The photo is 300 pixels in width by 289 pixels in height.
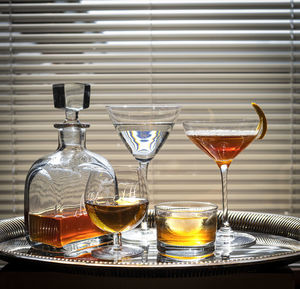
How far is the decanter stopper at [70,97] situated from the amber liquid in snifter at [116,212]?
205 mm

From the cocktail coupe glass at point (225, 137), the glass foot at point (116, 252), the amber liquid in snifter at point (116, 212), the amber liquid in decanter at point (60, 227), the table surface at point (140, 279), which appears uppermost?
the cocktail coupe glass at point (225, 137)

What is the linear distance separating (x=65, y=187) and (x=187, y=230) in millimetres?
242

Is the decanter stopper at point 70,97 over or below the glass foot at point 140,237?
over

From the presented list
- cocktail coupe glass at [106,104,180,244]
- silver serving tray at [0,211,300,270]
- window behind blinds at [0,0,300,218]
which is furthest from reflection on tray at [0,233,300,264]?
window behind blinds at [0,0,300,218]

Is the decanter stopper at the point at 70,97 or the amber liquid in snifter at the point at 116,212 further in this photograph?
the decanter stopper at the point at 70,97

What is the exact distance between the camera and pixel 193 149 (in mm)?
1497

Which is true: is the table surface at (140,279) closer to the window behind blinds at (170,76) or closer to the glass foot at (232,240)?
the glass foot at (232,240)

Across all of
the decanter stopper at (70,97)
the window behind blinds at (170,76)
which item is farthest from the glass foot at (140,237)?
the window behind blinds at (170,76)

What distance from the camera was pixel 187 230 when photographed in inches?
29.2

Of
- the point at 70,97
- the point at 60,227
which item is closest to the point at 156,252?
the point at 60,227

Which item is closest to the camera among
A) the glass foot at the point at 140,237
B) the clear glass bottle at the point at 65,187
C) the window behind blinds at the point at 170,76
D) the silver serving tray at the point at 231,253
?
the silver serving tray at the point at 231,253

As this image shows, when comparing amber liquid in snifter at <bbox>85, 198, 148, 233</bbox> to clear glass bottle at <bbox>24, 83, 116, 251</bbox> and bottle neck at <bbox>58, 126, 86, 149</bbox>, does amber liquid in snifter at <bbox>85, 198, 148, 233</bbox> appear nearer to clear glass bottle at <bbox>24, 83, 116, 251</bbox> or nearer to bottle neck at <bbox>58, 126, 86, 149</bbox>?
clear glass bottle at <bbox>24, 83, 116, 251</bbox>

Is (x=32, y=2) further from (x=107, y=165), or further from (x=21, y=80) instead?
(x=107, y=165)

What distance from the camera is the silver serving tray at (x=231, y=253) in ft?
2.26
